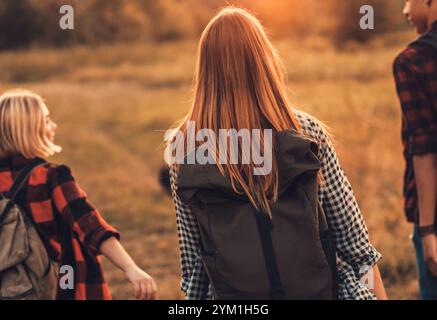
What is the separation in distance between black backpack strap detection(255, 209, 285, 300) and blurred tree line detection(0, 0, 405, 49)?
55.8ft

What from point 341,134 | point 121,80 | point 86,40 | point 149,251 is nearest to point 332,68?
point 121,80

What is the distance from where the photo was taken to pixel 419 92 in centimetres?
320

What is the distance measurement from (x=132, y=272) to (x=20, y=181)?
61 centimetres

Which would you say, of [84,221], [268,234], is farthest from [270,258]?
[84,221]

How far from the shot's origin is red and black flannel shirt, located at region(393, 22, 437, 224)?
3186 mm

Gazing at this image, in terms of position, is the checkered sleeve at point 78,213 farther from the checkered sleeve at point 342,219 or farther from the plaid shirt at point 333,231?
the checkered sleeve at point 342,219

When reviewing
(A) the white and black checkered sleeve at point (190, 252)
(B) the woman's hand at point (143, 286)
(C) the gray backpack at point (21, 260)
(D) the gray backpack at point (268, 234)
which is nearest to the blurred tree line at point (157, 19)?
(C) the gray backpack at point (21, 260)

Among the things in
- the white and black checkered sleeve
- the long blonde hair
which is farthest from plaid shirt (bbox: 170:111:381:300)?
the long blonde hair

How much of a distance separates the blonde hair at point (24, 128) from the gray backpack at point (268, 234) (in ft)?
3.98

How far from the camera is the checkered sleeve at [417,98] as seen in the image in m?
3.19
